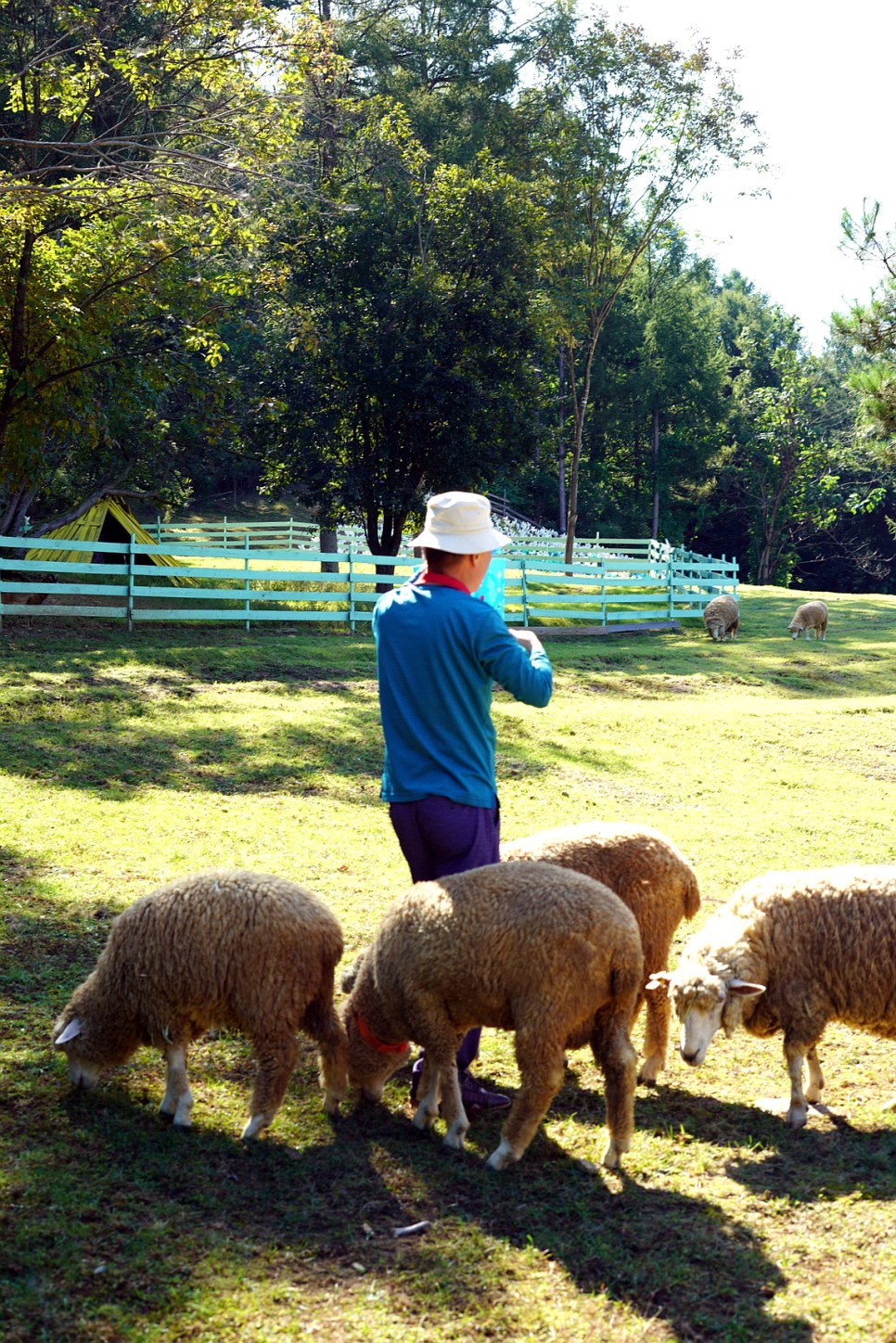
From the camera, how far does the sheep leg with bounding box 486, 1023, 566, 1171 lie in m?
4.29

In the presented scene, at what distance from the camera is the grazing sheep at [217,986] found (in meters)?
4.55

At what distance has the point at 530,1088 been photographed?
4328mm

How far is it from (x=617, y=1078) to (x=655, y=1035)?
3.45 ft

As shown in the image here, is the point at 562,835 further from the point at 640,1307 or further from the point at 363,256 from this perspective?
the point at 363,256

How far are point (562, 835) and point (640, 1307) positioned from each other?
7.34 ft

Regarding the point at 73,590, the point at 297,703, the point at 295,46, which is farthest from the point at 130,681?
the point at 295,46

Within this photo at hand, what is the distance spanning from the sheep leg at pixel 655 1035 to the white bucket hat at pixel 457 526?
228 cm

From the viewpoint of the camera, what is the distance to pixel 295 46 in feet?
41.3

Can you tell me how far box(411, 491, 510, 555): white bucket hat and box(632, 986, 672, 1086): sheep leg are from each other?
228 cm

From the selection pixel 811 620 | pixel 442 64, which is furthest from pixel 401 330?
pixel 442 64

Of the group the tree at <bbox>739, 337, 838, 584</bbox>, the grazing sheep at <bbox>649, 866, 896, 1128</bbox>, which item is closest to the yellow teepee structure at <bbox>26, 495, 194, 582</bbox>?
the grazing sheep at <bbox>649, 866, 896, 1128</bbox>

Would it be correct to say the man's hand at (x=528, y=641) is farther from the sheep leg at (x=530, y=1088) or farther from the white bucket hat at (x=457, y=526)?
the sheep leg at (x=530, y=1088)

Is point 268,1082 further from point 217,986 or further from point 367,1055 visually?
point 367,1055

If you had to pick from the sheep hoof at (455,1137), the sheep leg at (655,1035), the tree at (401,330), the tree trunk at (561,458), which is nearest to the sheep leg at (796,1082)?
the sheep leg at (655,1035)
